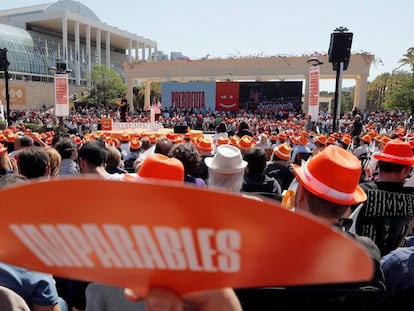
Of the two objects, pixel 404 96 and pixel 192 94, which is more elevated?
pixel 404 96

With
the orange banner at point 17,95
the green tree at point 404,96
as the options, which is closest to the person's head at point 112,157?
the green tree at point 404,96

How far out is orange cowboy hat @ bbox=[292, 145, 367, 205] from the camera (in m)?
1.40

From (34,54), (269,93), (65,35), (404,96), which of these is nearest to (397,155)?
(269,93)

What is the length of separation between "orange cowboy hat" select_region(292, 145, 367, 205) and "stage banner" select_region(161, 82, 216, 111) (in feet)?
113

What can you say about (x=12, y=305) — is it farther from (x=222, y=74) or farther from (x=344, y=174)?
(x=222, y=74)

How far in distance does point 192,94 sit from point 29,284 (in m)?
35.0

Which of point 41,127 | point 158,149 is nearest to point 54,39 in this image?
point 41,127

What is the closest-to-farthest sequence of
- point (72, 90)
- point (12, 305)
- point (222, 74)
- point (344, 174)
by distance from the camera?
point (12, 305) < point (344, 174) < point (222, 74) < point (72, 90)

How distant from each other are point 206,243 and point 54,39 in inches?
2994

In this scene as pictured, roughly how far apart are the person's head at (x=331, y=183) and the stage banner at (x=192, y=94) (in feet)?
112

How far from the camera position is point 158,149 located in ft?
15.6

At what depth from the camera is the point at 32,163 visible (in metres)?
3.11

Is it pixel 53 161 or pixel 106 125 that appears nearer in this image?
pixel 53 161

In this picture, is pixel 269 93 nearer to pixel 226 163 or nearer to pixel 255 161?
pixel 255 161
